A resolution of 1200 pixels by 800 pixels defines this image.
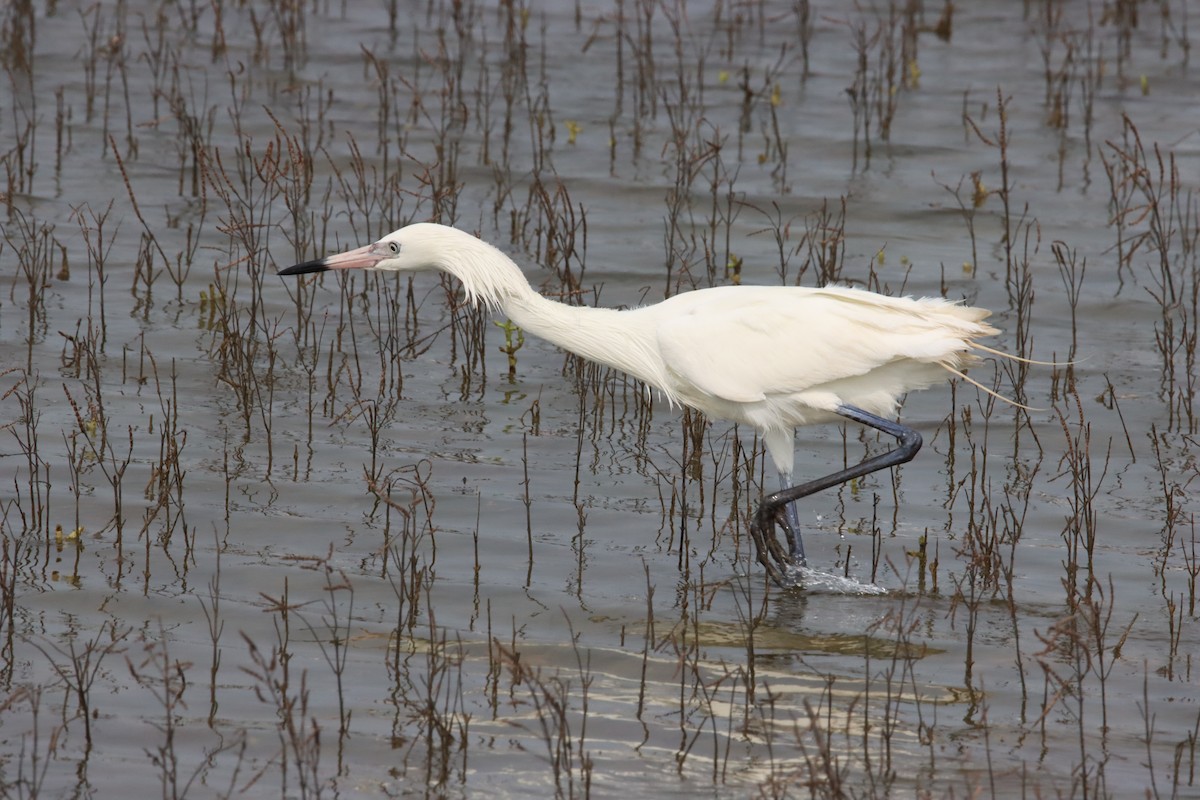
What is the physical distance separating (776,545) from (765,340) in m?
0.86

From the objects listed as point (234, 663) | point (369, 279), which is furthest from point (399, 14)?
point (234, 663)

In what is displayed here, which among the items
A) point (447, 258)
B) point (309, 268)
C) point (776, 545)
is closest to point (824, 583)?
point (776, 545)

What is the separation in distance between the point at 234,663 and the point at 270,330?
4207 mm

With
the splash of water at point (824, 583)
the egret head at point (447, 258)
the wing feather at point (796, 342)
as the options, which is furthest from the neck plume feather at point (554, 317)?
the splash of water at point (824, 583)

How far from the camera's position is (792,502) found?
6.97m

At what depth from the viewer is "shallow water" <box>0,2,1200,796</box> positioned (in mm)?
5062

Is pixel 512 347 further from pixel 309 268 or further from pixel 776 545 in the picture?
pixel 776 545

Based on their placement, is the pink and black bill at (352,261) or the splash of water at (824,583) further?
the pink and black bill at (352,261)

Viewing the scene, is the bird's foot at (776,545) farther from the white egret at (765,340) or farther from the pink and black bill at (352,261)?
the pink and black bill at (352,261)

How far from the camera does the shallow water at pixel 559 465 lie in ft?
16.6

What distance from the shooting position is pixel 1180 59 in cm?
1533

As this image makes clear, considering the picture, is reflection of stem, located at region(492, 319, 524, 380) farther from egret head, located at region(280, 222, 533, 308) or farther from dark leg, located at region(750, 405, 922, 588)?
dark leg, located at region(750, 405, 922, 588)

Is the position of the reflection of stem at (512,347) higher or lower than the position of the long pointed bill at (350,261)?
lower

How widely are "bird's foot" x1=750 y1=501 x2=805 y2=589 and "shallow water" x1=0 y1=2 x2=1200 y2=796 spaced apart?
0.35 ft
